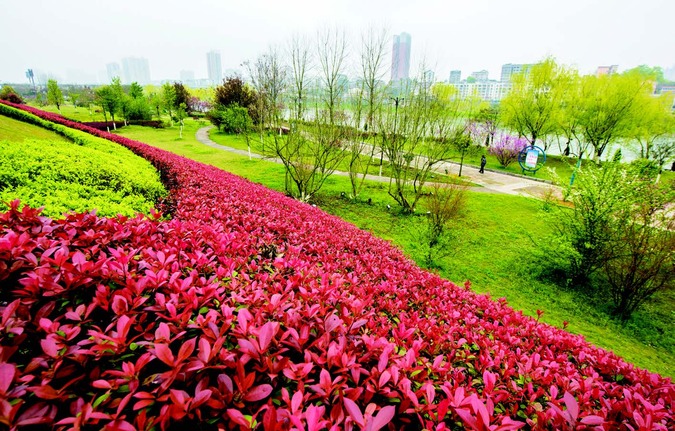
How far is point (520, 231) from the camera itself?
13008mm

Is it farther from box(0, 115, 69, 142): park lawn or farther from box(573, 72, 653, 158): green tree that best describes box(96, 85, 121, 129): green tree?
box(573, 72, 653, 158): green tree

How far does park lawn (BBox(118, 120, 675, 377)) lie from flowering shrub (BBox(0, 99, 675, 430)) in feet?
17.5

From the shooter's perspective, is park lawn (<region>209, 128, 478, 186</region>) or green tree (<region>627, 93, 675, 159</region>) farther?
green tree (<region>627, 93, 675, 159</region>)

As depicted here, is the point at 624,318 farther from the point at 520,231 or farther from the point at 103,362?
the point at 103,362

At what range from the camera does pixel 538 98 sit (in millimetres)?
29312

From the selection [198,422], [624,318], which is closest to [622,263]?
[624,318]

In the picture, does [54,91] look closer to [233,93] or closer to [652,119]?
[233,93]

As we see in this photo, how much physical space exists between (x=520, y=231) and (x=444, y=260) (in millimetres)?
5169

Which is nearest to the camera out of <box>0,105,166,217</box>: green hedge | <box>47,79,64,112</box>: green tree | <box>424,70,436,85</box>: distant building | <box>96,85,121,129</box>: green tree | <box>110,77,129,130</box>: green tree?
<box>0,105,166,217</box>: green hedge

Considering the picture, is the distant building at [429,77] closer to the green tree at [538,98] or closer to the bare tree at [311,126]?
the bare tree at [311,126]

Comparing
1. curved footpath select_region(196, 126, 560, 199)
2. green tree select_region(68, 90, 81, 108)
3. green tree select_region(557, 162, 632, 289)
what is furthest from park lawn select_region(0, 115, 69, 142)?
green tree select_region(68, 90, 81, 108)

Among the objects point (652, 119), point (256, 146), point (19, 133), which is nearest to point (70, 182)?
point (19, 133)

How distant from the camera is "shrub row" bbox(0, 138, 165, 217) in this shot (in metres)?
4.20

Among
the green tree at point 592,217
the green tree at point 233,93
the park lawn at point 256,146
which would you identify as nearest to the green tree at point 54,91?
the green tree at point 233,93
